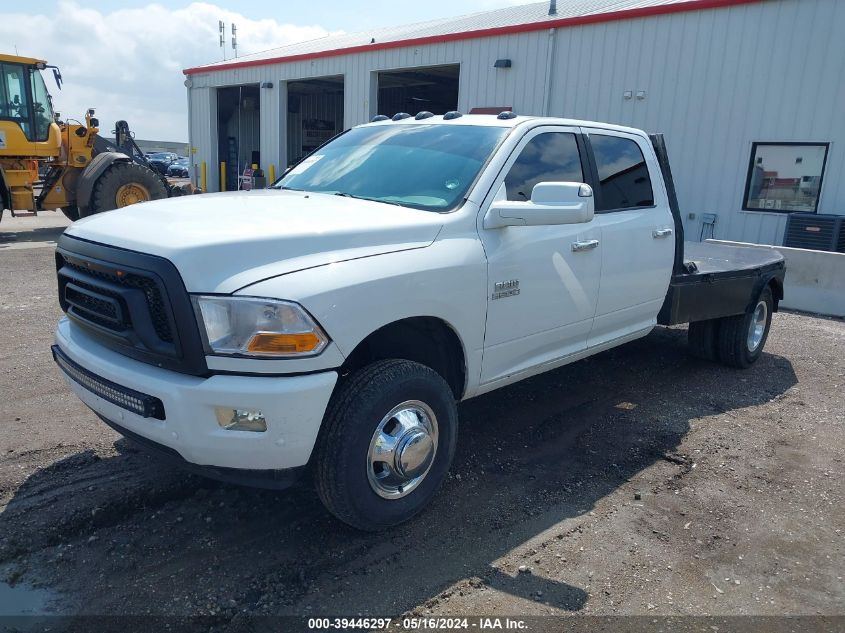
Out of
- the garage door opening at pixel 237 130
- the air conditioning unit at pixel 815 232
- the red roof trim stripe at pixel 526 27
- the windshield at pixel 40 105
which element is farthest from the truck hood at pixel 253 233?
the garage door opening at pixel 237 130

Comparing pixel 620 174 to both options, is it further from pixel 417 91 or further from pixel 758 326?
pixel 417 91

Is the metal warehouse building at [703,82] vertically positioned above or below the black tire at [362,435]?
above

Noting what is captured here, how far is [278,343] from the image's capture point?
2.75m

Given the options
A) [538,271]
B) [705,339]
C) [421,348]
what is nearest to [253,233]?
[421,348]

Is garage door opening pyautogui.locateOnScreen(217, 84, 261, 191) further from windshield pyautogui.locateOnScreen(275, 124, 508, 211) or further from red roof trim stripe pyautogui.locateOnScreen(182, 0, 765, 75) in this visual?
windshield pyautogui.locateOnScreen(275, 124, 508, 211)

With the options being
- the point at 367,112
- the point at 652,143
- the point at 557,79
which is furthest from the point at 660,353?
the point at 367,112

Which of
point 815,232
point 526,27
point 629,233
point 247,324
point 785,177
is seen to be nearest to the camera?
point 247,324

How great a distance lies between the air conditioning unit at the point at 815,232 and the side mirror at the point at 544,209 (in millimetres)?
9003

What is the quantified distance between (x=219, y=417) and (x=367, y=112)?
17085 millimetres

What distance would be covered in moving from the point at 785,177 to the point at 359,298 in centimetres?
1126

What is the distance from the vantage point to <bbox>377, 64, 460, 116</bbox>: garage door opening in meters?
21.6

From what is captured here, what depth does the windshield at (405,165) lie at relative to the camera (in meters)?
3.85

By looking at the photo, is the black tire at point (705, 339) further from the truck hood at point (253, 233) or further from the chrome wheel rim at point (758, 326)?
the truck hood at point (253, 233)

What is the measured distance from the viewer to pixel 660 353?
6934 millimetres
